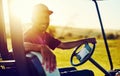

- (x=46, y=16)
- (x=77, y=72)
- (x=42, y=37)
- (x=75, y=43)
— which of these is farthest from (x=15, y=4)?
(x=75, y=43)

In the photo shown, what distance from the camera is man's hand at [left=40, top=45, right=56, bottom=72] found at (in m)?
3.41

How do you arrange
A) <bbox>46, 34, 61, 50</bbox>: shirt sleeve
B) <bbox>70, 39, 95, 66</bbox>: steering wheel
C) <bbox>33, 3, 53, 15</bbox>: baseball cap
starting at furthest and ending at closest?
<bbox>70, 39, 95, 66</bbox>: steering wheel → <bbox>46, 34, 61, 50</bbox>: shirt sleeve → <bbox>33, 3, 53, 15</bbox>: baseball cap

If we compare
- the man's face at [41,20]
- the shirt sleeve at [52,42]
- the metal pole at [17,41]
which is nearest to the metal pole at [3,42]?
the shirt sleeve at [52,42]

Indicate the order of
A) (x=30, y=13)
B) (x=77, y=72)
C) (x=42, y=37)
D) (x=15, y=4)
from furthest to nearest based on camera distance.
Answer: (x=77, y=72) < (x=42, y=37) < (x=30, y=13) < (x=15, y=4)

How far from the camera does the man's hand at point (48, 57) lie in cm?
341

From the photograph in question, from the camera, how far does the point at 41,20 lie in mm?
3727

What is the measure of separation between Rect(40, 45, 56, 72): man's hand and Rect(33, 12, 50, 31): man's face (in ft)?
1.01

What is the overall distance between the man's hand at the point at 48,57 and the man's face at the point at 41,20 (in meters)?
0.31

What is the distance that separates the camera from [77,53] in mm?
4973

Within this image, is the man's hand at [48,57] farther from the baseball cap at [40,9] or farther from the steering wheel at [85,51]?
the steering wheel at [85,51]

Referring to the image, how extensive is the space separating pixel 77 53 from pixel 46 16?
53.3 inches

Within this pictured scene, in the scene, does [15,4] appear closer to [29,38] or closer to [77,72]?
[29,38]

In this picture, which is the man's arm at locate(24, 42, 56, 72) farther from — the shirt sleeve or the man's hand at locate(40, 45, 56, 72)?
the shirt sleeve

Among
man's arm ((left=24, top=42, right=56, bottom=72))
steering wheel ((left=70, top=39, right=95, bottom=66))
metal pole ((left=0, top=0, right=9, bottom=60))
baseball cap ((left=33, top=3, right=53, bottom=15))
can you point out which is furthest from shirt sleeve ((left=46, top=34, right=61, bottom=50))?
man's arm ((left=24, top=42, right=56, bottom=72))
